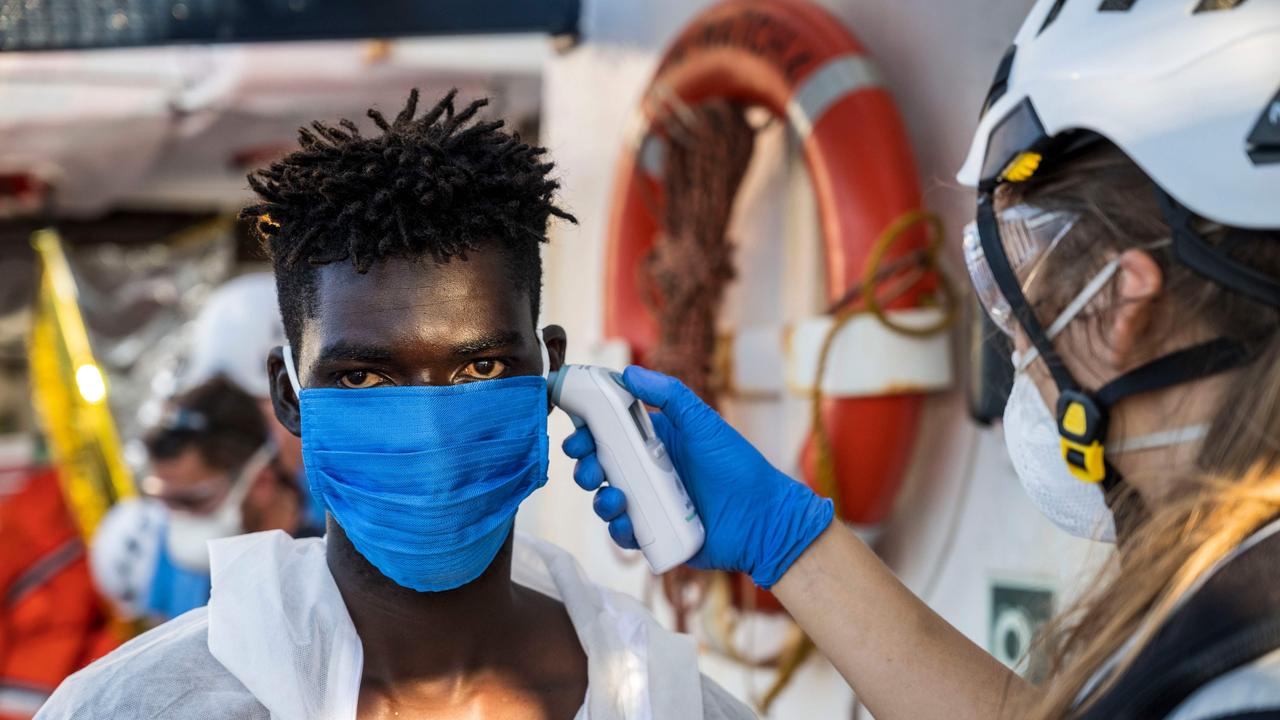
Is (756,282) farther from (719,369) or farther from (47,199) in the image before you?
(47,199)

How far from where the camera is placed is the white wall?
269 cm

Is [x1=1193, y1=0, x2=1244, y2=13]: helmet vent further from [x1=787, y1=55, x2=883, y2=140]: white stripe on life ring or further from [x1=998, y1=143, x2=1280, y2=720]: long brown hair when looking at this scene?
[x1=787, y1=55, x2=883, y2=140]: white stripe on life ring

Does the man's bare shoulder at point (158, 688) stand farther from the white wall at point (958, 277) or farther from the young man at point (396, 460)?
the white wall at point (958, 277)

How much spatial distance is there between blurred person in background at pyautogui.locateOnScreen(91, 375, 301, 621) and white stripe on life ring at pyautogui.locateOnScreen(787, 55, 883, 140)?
207 centimetres

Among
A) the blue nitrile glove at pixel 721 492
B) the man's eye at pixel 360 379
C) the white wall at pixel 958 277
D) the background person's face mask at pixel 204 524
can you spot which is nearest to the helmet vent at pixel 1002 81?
the blue nitrile glove at pixel 721 492

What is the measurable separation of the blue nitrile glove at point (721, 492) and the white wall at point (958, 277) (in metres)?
0.48

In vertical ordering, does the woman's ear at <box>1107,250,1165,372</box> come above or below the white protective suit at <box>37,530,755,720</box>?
above

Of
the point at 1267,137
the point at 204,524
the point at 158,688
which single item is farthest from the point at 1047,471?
the point at 204,524

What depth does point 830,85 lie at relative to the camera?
9.24ft

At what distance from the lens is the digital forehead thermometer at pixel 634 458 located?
1642mm

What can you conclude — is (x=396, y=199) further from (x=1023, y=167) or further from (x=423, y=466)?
(x=1023, y=167)

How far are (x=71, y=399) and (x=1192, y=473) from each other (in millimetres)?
6471

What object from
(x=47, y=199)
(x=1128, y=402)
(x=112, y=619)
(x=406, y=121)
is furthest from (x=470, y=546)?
(x=47, y=199)

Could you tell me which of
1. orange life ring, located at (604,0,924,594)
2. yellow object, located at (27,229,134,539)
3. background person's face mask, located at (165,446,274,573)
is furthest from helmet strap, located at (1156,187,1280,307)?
yellow object, located at (27,229,134,539)
